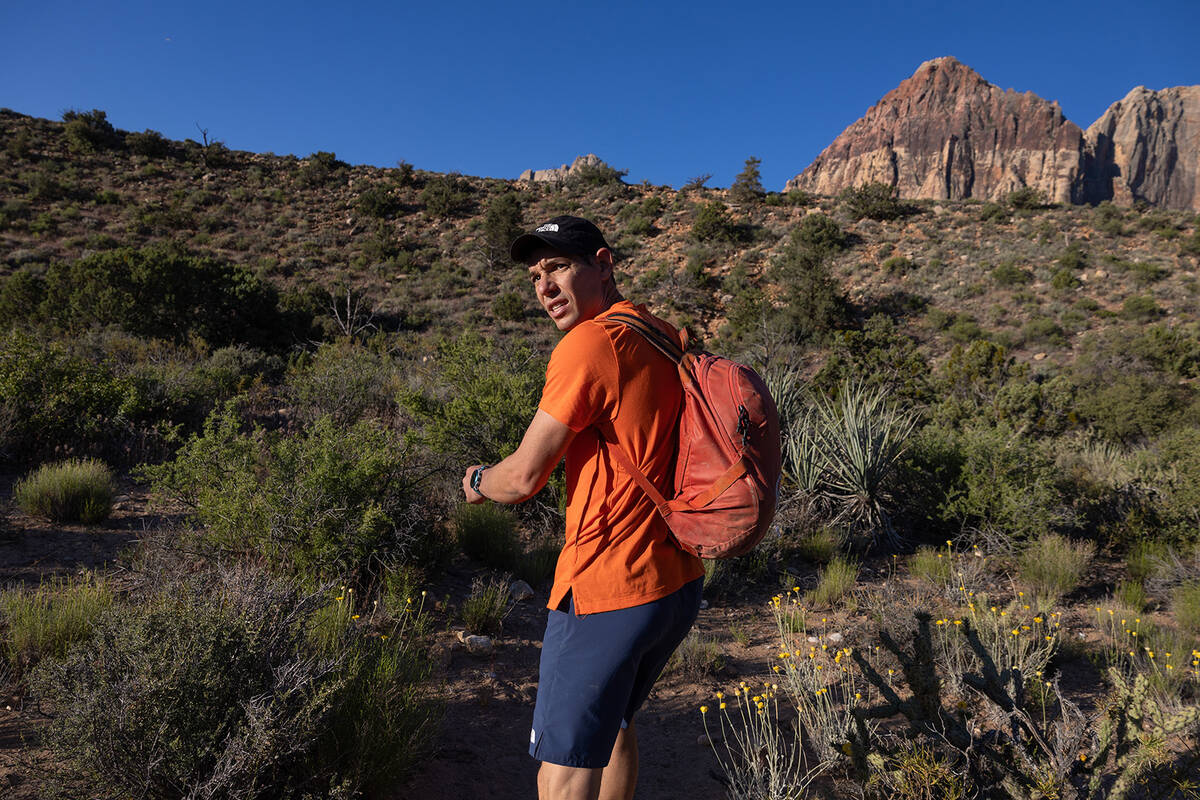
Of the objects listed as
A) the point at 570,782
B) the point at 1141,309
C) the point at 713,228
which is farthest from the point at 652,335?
the point at 713,228

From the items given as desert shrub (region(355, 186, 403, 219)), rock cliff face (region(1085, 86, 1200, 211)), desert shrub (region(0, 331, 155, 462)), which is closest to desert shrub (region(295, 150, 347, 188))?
desert shrub (region(355, 186, 403, 219))

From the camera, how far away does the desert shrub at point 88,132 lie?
24.8 m

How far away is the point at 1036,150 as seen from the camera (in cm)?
7638

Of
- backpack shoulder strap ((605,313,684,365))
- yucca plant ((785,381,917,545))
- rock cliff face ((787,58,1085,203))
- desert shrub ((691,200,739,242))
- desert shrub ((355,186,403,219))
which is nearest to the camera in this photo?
backpack shoulder strap ((605,313,684,365))

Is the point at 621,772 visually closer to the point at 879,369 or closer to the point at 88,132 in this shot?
the point at 879,369

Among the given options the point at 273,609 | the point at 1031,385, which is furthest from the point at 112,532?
the point at 1031,385

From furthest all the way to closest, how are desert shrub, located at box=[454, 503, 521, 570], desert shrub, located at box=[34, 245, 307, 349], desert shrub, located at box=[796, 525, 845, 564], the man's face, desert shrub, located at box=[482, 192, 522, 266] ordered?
1. desert shrub, located at box=[482, 192, 522, 266]
2. desert shrub, located at box=[34, 245, 307, 349]
3. desert shrub, located at box=[796, 525, 845, 564]
4. desert shrub, located at box=[454, 503, 521, 570]
5. the man's face

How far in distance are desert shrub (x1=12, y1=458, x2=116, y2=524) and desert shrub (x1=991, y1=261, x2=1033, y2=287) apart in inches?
826

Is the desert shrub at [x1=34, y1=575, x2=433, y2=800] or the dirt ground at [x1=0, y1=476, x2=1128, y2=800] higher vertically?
the desert shrub at [x1=34, y1=575, x2=433, y2=800]

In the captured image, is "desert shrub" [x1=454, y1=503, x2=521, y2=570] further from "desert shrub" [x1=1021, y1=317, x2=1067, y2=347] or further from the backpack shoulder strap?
"desert shrub" [x1=1021, y1=317, x2=1067, y2=347]

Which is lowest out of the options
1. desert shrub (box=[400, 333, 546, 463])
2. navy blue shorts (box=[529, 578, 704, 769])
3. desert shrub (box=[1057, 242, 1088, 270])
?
navy blue shorts (box=[529, 578, 704, 769])

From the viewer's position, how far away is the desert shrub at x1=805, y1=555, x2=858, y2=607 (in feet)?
14.8

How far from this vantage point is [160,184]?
24031mm

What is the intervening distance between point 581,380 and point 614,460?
239 mm
